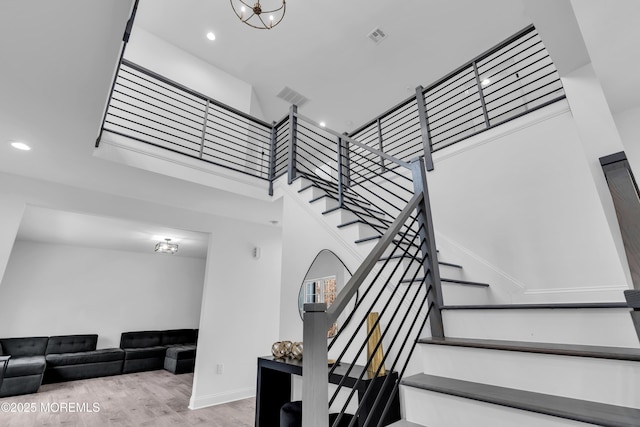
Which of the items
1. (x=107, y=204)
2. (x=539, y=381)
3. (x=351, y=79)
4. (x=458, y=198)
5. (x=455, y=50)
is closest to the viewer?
(x=539, y=381)

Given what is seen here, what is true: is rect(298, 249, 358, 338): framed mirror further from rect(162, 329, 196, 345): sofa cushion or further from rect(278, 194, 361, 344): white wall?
rect(162, 329, 196, 345): sofa cushion

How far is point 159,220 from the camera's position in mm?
4375

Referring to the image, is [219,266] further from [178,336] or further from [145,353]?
[178,336]

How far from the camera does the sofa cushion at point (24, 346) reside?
586 cm

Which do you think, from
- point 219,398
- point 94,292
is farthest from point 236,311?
point 94,292

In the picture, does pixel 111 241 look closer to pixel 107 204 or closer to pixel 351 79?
pixel 107 204

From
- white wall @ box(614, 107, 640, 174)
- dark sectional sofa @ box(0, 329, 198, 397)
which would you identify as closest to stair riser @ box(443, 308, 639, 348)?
white wall @ box(614, 107, 640, 174)

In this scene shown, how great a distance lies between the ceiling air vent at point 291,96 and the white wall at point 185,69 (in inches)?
26.4

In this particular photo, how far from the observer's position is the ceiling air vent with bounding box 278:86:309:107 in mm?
5992

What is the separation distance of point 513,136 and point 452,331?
6.64ft

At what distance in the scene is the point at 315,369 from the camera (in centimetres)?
107

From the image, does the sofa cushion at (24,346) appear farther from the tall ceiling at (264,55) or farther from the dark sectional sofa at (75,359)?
the tall ceiling at (264,55)

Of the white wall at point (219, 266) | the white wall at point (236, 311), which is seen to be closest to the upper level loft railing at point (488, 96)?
the white wall at point (219, 266)

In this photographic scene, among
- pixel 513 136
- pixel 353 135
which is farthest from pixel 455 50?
pixel 513 136
